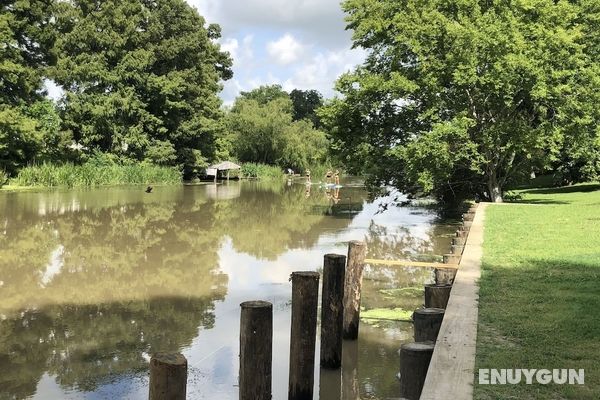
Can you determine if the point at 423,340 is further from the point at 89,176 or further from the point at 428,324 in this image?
the point at 89,176

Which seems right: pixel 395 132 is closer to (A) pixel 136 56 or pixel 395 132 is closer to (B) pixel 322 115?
(B) pixel 322 115

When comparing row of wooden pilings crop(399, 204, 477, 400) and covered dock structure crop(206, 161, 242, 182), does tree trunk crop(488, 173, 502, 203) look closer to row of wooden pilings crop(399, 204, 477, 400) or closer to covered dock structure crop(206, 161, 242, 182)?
row of wooden pilings crop(399, 204, 477, 400)

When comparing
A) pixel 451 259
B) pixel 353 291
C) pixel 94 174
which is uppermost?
pixel 94 174

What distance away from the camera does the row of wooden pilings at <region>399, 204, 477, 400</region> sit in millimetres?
4793

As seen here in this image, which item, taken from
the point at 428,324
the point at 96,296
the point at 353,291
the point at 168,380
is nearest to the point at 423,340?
the point at 428,324

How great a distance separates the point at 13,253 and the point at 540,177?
131ft

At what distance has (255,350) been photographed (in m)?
5.63

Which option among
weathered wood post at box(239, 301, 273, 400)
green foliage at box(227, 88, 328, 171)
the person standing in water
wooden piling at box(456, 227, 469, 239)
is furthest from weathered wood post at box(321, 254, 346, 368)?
green foliage at box(227, 88, 328, 171)

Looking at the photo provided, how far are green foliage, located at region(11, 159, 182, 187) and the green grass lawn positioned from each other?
125 ft

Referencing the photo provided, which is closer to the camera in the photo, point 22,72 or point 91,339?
point 91,339

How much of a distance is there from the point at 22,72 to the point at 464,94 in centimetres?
3422

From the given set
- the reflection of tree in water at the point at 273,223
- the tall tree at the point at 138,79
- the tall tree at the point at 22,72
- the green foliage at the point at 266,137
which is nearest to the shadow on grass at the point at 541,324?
the reflection of tree in water at the point at 273,223

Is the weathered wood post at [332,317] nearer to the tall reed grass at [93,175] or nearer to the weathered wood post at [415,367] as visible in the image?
the weathered wood post at [415,367]

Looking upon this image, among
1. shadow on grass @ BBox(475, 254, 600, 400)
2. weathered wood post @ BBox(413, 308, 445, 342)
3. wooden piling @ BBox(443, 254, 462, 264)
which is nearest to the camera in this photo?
shadow on grass @ BBox(475, 254, 600, 400)
